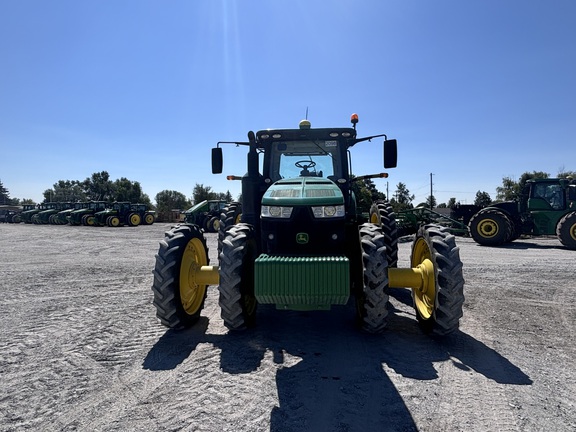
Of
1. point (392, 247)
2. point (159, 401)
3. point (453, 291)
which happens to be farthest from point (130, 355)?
point (392, 247)

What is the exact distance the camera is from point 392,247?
5.85m

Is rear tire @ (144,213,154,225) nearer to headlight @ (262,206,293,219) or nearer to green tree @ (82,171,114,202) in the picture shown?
headlight @ (262,206,293,219)

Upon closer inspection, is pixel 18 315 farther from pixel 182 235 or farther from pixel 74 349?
pixel 182 235

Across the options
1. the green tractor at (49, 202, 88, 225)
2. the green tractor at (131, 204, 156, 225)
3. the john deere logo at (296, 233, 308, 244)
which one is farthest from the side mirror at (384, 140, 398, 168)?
the green tractor at (49, 202, 88, 225)

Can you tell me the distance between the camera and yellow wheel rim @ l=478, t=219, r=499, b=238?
13547 mm

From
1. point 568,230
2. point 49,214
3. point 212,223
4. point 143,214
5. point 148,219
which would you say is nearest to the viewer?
point 568,230

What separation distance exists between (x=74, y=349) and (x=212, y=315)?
5.54 ft

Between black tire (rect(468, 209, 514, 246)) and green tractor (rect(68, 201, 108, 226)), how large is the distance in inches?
1145

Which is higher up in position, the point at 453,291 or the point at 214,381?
the point at 453,291

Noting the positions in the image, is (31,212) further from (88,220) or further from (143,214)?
(143,214)

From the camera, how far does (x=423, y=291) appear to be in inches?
159

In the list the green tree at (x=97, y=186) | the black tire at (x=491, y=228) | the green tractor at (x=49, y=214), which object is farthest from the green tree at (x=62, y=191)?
the black tire at (x=491, y=228)

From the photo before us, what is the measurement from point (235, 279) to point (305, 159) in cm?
254

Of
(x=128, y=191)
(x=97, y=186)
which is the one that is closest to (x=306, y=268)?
(x=128, y=191)
